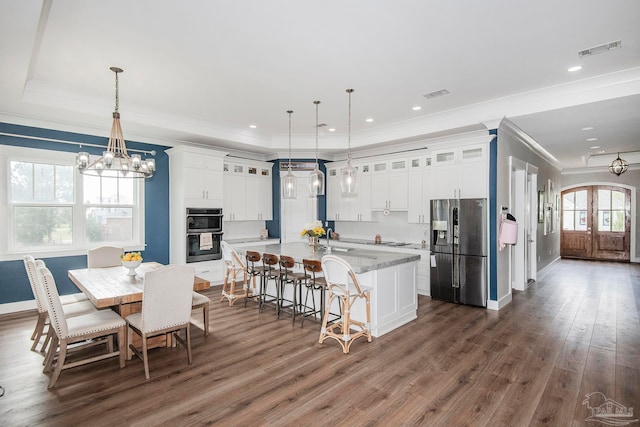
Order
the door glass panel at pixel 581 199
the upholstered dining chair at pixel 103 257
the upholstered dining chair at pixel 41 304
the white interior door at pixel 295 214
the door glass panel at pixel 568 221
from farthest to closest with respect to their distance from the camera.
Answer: the door glass panel at pixel 568 221
the door glass panel at pixel 581 199
the white interior door at pixel 295 214
the upholstered dining chair at pixel 103 257
the upholstered dining chair at pixel 41 304

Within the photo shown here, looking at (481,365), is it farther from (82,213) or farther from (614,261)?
(614,261)

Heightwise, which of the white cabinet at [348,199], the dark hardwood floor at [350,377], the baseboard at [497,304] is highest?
the white cabinet at [348,199]

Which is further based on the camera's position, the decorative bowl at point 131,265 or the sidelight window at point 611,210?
the sidelight window at point 611,210

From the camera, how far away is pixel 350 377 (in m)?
3.02

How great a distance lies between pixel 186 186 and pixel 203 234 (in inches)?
36.6

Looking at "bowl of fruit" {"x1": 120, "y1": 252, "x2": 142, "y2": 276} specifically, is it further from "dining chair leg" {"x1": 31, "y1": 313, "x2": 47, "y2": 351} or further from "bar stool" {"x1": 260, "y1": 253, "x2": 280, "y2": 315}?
"bar stool" {"x1": 260, "y1": 253, "x2": 280, "y2": 315}

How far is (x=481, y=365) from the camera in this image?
3258 mm

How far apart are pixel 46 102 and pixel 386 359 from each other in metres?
5.16

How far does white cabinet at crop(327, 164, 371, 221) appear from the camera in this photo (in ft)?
23.6

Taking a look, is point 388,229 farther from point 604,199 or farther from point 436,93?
point 604,199

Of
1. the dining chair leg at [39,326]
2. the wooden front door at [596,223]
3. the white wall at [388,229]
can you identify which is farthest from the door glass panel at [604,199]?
the dining chair leg at [39,326]

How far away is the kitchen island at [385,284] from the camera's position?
3930 mm

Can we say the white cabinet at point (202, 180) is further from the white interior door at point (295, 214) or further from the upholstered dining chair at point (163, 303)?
the upholstered dining chair at point (163, 303)

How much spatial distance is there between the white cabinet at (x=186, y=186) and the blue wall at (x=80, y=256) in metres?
0.12
